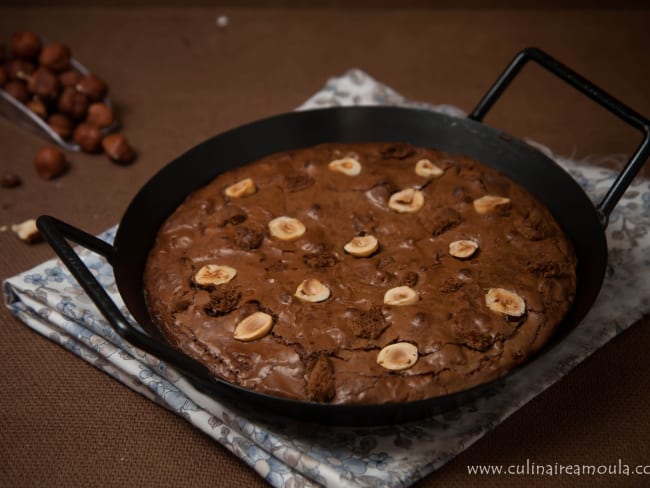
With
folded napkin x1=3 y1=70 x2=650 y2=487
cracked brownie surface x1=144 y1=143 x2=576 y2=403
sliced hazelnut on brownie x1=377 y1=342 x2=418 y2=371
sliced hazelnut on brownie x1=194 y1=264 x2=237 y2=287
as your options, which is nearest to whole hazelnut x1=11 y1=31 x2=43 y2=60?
folded napkin x1=3 y1=70 x2=650 y2=487

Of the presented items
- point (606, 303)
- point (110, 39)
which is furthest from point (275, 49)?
point (606, 303)

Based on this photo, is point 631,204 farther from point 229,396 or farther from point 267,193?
point 229,396

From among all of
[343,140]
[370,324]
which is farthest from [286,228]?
[343,140]

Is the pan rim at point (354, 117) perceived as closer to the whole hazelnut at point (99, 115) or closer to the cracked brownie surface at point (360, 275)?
the cracked brownie surface at point (360, 275)

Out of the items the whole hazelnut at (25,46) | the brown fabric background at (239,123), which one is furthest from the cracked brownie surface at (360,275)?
the whole hazelnut at (25,46)

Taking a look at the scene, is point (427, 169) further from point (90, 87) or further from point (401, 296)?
point (90, 87)
